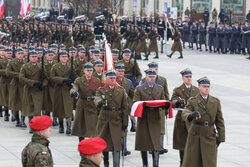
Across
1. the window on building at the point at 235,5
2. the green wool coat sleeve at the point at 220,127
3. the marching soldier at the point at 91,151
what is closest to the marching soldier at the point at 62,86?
the green wool coat sleeve at the point at 220,127

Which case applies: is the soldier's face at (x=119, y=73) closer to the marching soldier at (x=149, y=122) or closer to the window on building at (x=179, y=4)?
the marching soldier at (x=149, y=122)

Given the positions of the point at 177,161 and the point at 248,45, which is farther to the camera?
the point at 248,45

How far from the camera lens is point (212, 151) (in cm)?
1073

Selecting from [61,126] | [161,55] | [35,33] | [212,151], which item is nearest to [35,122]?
[212,151]

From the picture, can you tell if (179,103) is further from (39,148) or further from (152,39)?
(152,39)

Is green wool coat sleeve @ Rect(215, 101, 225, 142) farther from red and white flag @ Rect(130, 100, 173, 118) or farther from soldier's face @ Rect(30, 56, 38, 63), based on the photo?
soldier's face @ Rect(30, 56, 38, 63)

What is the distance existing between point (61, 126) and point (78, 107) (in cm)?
231

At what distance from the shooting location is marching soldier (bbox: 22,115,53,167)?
7148 millimetres

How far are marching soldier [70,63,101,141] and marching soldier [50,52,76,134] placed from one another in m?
1.94

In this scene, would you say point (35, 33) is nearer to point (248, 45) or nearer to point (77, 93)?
point (248, 45)

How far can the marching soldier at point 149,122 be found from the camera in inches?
477

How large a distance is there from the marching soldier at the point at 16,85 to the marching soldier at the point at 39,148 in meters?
10.00

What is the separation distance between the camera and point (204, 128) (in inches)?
422

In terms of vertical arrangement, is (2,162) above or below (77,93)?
below
